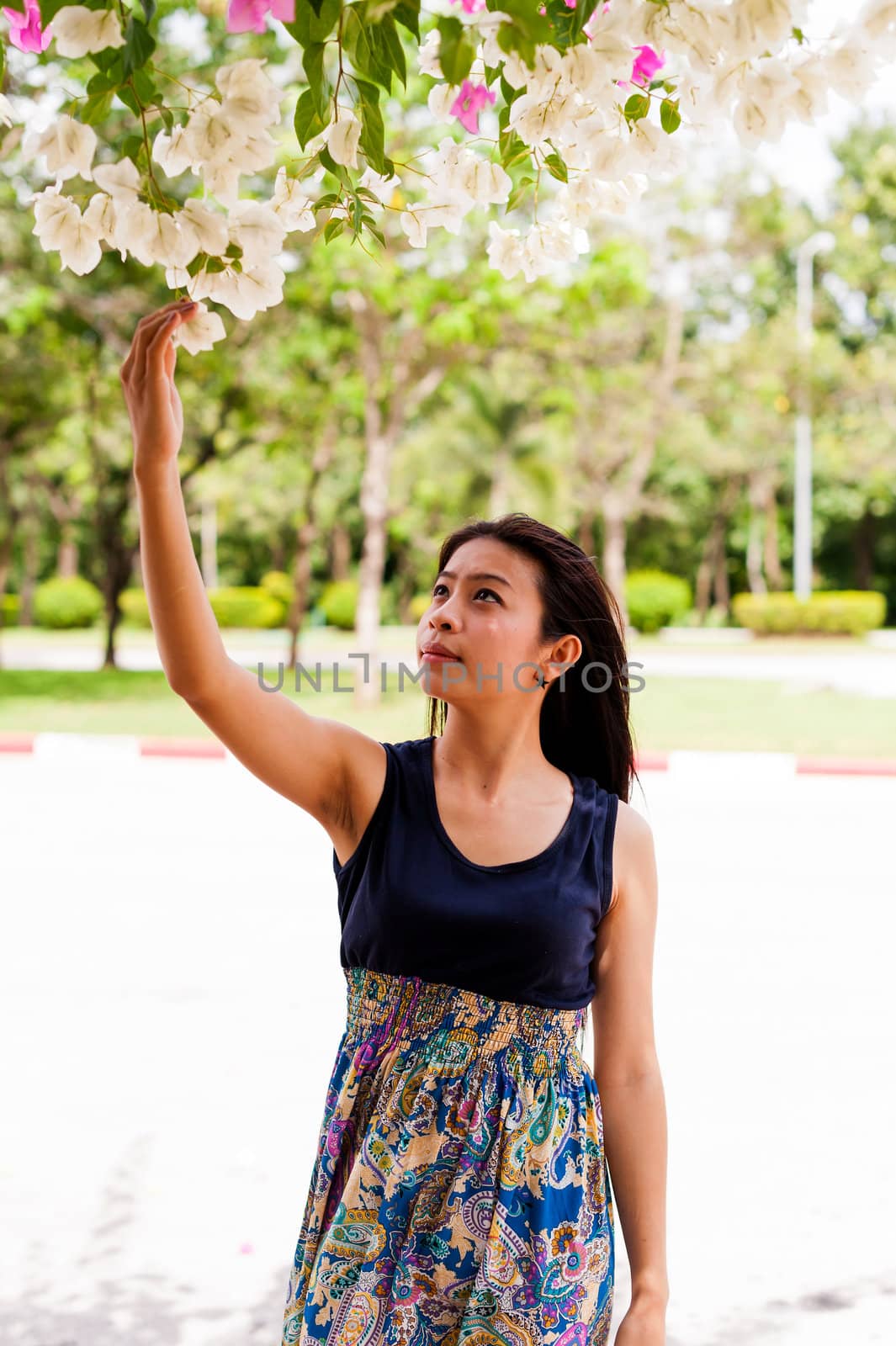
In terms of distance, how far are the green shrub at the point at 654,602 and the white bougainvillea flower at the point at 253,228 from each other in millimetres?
32354

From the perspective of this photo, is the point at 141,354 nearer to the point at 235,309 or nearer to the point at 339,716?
the point at 235,309

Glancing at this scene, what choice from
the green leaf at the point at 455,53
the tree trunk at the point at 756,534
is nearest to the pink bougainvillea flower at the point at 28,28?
the green leaf at the point at 455,53

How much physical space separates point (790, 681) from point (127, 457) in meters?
14.0

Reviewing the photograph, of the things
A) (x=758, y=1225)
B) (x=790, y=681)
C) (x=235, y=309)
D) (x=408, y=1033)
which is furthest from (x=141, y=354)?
(x=790, y=681)

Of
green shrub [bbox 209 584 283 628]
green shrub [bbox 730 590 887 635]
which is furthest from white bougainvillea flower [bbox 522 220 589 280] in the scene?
green shrub [bbox 209 584 283 628]

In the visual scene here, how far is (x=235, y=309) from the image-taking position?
129cm

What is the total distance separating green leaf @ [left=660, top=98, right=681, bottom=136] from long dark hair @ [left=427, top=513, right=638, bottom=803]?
1.57 feet

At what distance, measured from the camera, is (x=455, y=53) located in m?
1.06

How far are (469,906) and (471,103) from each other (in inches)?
35.8

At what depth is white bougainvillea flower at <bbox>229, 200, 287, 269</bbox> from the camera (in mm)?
1245

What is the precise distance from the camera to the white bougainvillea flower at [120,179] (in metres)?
1.18

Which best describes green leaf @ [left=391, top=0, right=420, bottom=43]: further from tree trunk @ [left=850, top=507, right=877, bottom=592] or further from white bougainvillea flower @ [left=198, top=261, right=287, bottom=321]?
tree trunk @ [left=850, top=507, right=877, bottom=592]

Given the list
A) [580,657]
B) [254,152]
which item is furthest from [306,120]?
[580,657]

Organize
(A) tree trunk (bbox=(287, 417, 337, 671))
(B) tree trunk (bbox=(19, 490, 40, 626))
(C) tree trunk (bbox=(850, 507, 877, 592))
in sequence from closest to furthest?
(A) tree trunk (bbox=(287, 417, 337, 671))
(B) tree trunk (bbox=(19, 490, 40, 626))
(C) tree trunk (bbox=(850, 507, 877, 592))
